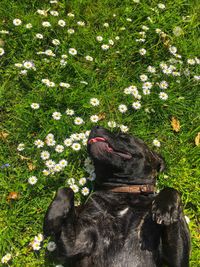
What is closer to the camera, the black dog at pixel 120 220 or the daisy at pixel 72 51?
the black dog at pixel 120 220

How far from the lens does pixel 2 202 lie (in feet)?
16.4

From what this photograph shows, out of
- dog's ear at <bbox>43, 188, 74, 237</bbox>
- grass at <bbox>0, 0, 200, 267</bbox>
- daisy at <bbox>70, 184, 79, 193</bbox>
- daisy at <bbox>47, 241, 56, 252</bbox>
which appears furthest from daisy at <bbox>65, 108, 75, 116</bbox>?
daisy at <bbox>47, 241, 56, 252</bbox>

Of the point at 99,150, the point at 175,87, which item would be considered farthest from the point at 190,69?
the point at 99,150

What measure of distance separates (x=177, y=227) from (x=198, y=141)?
1802 millimetres

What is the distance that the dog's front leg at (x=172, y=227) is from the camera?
4070 mm

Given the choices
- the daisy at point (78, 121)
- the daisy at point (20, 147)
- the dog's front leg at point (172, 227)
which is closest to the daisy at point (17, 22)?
the daisy at point (78, 121)

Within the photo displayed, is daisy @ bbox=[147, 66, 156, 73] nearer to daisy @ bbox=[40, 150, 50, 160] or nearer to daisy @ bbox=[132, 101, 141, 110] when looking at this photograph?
daisy @ bbox=[132, 101, 141, 110]

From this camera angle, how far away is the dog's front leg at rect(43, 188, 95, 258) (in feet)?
13.8

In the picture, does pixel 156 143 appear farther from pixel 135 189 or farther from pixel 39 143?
pixel 39 143

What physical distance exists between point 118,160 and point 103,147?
0.19 meters

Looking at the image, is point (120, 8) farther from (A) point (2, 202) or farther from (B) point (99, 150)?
(A) point (2, 202)

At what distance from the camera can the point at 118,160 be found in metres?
4.60

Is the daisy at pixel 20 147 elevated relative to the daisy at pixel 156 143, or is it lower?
lower

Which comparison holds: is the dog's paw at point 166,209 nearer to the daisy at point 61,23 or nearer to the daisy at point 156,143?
the daisy at point 156,143
